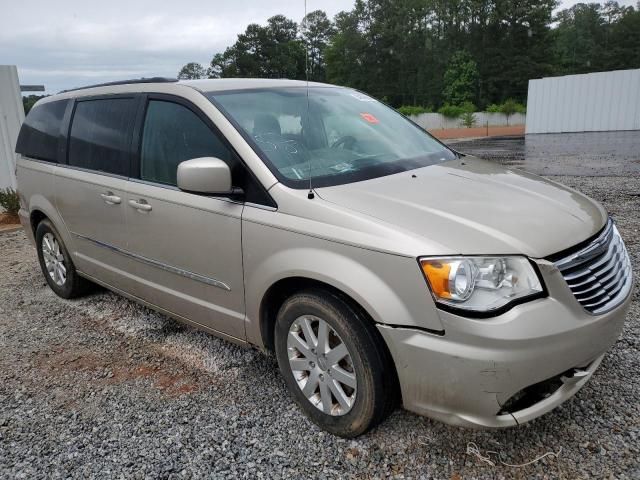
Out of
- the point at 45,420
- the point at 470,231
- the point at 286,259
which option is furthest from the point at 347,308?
the point at 45,420

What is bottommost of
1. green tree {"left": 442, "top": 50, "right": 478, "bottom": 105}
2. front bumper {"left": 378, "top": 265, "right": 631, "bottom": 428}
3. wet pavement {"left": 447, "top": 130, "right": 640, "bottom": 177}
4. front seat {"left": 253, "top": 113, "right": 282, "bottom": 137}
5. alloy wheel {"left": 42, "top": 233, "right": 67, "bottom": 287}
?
wet pavement {"left": 447, "top": 130, "right": 640, "bottom": 177}

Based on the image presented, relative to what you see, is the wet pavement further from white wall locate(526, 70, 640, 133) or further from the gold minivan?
the gold minivan

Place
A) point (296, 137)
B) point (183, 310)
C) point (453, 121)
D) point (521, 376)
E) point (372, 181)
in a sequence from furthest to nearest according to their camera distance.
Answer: point (453, 121)
point (183, 310)
point (296, 137)
point (372, 181)
point (521, 376)

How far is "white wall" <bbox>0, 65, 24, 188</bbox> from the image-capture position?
873 centimetres

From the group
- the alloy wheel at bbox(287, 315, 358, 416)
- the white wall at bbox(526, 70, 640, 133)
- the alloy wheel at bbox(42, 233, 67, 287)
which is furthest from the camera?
the white wall at bbox(526, 70, 640, 133)

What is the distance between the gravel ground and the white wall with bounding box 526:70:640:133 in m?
21.4

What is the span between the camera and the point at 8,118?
8820 millimetres

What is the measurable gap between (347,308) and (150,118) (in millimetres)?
1914

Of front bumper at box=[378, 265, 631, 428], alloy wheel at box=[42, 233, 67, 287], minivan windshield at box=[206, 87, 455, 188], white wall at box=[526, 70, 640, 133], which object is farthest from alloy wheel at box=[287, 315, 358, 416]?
white wall at box=[526, 70, 640, 133]

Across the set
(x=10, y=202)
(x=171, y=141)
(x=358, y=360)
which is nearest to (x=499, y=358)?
(x=358, y=360)

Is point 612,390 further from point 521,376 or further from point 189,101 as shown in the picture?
point 189,101

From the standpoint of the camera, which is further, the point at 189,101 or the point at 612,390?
the point at 189,101

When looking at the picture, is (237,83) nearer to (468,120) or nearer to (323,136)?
(323,136)

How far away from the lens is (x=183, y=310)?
129 inches
